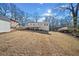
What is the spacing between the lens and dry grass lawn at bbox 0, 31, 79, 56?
3.67 ft

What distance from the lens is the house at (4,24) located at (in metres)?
1.14

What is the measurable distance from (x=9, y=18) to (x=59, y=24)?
1.45ft

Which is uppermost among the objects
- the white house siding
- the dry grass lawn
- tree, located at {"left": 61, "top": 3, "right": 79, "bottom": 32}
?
tree, located at {"left": 61, "top": 3, "right": 79, "bottom": 32}

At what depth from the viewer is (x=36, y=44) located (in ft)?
3.72

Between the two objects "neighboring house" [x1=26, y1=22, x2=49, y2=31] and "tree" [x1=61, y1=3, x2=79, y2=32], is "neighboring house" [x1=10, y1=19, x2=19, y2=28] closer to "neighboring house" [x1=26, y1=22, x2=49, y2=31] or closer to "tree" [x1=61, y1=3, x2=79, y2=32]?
"neighboring house" [x1=26, y1=22, x2=49, y2=31]

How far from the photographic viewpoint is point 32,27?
45.1 inches

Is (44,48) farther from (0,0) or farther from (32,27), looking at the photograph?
(0,0)

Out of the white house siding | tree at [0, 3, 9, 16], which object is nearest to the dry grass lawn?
the white house siding

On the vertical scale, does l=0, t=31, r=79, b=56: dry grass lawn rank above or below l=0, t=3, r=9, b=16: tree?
below

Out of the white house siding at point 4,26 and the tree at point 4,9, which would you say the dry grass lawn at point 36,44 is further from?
the tree at point 4,9

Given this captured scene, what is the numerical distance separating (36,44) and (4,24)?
13.0 inches

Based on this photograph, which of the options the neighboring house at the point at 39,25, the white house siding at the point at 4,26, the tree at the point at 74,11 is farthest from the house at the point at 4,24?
the tree at the point at 74,11

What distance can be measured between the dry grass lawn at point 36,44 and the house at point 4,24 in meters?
0.04

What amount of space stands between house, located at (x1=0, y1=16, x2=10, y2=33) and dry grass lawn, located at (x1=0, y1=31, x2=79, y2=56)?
44mm
